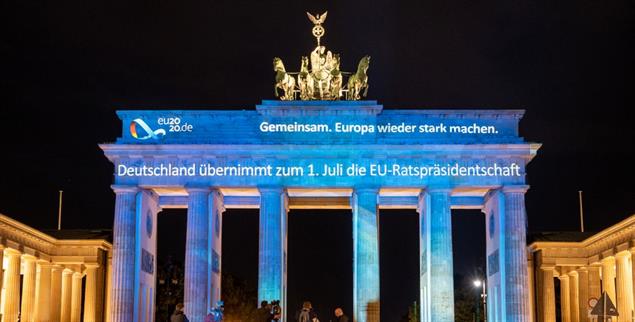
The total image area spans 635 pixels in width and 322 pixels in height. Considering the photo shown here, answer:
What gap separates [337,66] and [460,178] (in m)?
11.5

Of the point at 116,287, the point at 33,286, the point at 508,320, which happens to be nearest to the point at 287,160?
the point at 116,287

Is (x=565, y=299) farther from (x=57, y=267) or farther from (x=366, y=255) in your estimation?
(x=57, y=267)

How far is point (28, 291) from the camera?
73750 mm

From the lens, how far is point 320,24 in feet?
224

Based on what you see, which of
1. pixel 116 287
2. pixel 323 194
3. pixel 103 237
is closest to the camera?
pixel 116 287

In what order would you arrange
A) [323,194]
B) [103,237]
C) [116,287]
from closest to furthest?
1. [116,287]
2. [323,194]
3. [103,237]

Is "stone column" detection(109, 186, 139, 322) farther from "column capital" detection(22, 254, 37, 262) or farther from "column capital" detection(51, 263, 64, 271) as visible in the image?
"column capital" detection(51, 263, 64, 271)

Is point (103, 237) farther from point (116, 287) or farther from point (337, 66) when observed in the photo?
point (337, 66)

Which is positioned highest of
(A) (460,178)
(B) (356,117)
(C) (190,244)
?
(B) (356,117)

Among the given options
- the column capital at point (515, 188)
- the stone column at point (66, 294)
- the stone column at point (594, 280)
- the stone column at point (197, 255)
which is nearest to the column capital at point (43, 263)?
the stone column at point (66, 294)

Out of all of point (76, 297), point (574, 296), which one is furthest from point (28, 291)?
point (574, 296)

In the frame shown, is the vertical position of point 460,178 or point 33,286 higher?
point 460,178

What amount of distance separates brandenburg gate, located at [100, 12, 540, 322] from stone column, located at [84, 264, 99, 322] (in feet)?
41.1

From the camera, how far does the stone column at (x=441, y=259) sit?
65.2 metres
